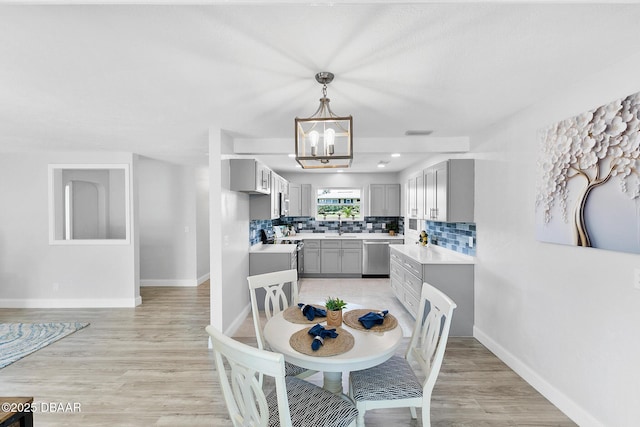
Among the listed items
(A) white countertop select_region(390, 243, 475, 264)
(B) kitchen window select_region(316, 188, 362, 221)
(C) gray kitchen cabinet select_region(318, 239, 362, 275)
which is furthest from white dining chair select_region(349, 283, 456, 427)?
(B) kitchen window select_region(316, 188, 362, 221)

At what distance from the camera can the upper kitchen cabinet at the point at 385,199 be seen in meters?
7.06

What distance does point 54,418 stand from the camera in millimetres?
2248

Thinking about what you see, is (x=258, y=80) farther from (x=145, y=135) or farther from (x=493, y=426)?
(x=493, y=426)

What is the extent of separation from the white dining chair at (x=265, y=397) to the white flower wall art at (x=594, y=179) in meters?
1.89

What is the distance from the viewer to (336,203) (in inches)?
292

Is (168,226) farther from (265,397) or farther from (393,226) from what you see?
(265,397)

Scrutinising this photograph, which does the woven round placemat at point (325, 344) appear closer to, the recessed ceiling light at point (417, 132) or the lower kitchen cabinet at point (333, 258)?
the recessed ceiling light at point (417, 132)

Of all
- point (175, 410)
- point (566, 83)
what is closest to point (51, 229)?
point (175, 410)

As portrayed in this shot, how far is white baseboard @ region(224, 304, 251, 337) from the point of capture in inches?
141

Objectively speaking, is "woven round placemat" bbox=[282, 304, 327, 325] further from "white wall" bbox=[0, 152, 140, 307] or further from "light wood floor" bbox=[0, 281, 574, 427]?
"white wall" bbox=[0, 152, 140, 307]

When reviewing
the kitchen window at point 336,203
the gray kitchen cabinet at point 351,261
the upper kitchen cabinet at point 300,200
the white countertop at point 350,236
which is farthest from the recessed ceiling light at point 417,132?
the upper kitchen cabinet at point 300,200

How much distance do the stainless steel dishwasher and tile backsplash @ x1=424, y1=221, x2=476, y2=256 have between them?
1399 millimetres

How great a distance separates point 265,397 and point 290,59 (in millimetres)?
1842

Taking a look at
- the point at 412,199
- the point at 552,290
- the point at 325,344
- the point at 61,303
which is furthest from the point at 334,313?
the point at 61,303
